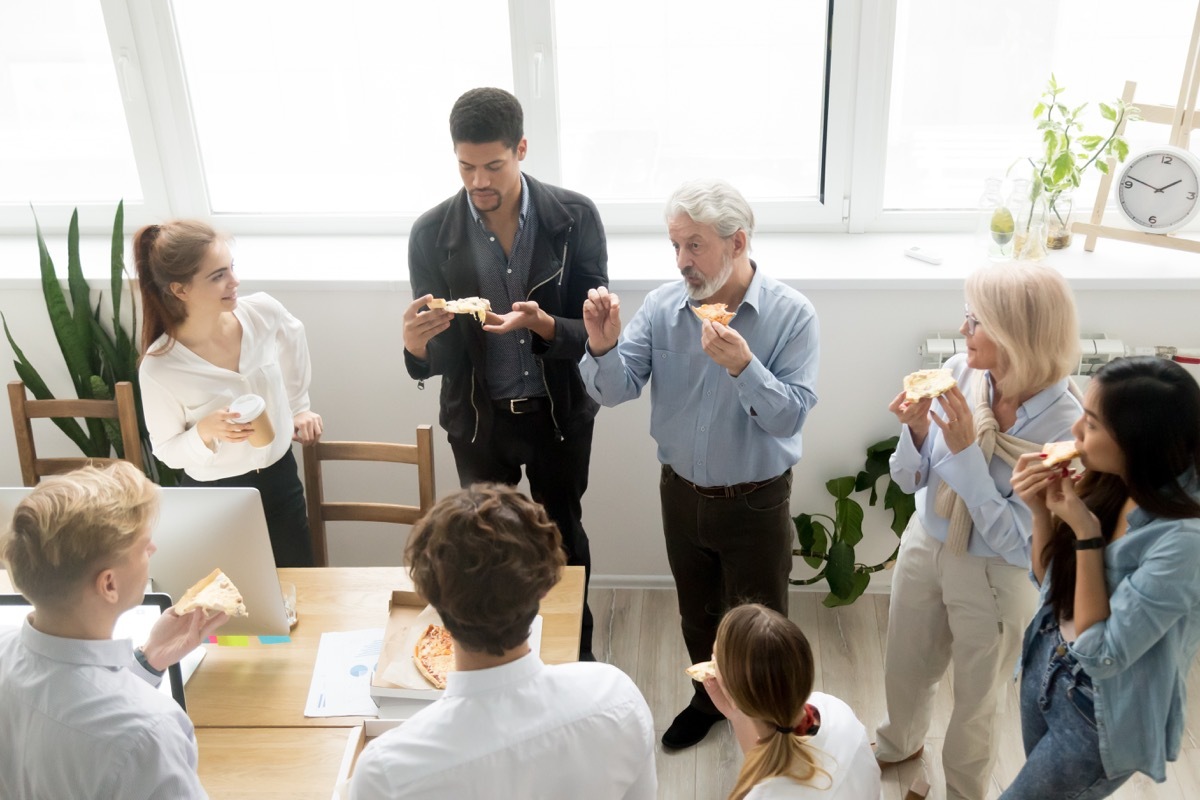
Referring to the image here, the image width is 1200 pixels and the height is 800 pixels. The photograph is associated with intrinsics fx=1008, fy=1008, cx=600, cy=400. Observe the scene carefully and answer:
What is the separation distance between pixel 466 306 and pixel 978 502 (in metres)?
1.43

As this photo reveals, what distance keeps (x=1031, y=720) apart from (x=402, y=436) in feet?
7.80

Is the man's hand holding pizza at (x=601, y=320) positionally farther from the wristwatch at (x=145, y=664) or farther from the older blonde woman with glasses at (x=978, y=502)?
the wristwatch at (x=145, y=664)

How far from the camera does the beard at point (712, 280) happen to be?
2650 mm

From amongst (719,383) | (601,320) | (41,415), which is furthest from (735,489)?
(41,415)

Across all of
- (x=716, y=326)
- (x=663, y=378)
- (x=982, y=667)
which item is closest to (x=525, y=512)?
(x=716, y=326)

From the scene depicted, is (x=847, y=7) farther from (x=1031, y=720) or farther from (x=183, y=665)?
(x=183, y=665)

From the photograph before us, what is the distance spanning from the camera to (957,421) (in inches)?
93.0

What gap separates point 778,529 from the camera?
2.86m

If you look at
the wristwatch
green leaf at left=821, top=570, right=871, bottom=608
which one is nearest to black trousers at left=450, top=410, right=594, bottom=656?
green leaf at left=821, top=570, right=871, bottom=608

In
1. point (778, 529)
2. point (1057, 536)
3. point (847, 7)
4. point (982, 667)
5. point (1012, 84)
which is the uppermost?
point (847, 7)

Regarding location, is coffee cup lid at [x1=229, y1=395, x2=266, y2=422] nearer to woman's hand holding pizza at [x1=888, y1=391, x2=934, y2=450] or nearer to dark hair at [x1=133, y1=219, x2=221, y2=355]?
dark hair at [x1=133, y1=219, x2=221, y2=355]

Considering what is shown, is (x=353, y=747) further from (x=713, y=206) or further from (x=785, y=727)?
(x=713, y=206)

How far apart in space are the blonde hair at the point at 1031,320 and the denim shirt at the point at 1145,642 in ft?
1.46

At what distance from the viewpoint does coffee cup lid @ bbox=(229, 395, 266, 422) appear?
8.65 ft
